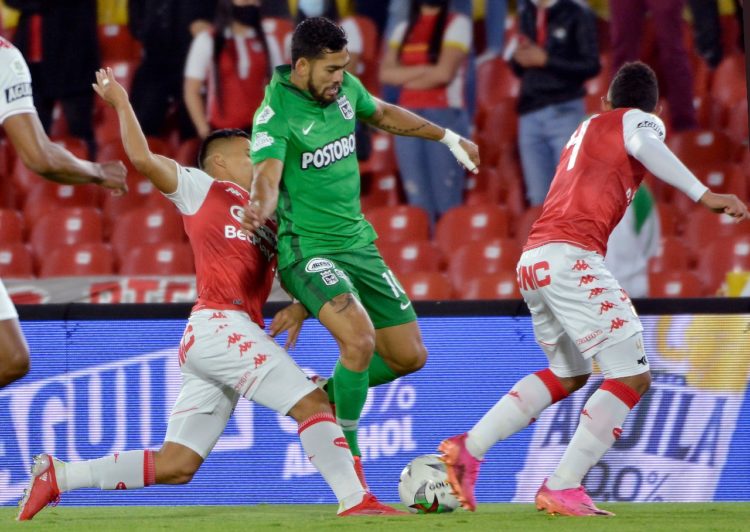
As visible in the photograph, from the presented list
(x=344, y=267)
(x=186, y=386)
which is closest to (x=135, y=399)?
(x=186, y=386)

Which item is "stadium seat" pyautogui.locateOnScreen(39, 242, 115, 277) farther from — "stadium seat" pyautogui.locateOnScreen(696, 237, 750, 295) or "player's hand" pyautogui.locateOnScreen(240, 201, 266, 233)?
"player's hand" pyautogui.locateOnScreen(240, 201, 266, 233)

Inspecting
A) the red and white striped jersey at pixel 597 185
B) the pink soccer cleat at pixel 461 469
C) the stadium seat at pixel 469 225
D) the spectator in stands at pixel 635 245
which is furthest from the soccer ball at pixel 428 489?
the stadium seat at pixel 469 225

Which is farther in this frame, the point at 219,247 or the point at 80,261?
the point at 80,261

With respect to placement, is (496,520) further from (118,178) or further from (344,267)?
(118,178)

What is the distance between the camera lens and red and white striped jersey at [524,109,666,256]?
4988 mm

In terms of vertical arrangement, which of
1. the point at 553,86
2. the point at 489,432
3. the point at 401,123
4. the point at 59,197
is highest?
the point at 401,123

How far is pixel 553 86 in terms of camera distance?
8945 mm

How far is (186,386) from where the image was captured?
5098mm

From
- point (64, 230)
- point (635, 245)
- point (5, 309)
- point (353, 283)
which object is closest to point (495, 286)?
point (635, 245)

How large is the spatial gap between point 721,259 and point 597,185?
380cm

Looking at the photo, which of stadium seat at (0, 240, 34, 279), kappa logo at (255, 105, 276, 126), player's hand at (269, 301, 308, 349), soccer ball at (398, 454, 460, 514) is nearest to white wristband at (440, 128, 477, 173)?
Result: kappa logo at (255, 105, 276, 126)

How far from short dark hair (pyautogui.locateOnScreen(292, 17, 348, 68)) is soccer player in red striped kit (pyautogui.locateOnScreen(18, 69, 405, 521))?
2.02 feet

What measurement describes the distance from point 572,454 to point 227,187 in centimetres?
167

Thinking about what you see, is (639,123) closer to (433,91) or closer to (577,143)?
(577,143)
